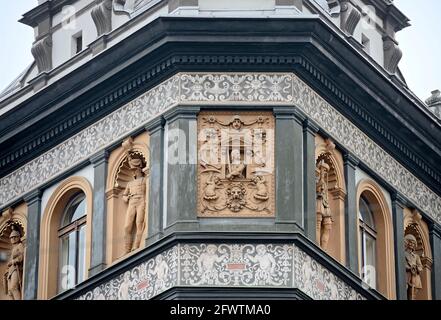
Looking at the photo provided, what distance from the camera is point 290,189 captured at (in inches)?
1774

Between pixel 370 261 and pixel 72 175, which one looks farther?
pixel 370 261

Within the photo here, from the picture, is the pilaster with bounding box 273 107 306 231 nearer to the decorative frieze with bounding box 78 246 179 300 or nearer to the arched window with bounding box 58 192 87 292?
the decorative frieze with bounding box 78 246 179 300

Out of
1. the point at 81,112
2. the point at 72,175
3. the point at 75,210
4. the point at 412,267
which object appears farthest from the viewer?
the point at 412,267

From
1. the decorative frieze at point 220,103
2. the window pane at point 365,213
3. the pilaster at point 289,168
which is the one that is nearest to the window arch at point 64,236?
the decorative frieze at point 220,103

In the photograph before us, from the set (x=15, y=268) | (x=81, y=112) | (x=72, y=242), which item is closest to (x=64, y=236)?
(x=72, y=242)

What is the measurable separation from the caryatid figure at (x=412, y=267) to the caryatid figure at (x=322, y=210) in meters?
3.63

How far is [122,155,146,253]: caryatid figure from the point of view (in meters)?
45.8

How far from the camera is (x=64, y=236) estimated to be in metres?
48.3

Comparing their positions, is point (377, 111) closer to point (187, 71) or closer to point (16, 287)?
point (187, 71)

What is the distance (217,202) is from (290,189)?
1.39 metres

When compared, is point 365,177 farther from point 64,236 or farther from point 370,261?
point 64,236

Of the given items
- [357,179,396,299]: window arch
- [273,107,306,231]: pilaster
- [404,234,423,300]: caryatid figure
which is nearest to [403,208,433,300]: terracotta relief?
[404,234,423,300]: caryatid figure

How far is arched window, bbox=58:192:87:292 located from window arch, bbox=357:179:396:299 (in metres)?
5.49

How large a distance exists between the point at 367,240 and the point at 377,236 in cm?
41
